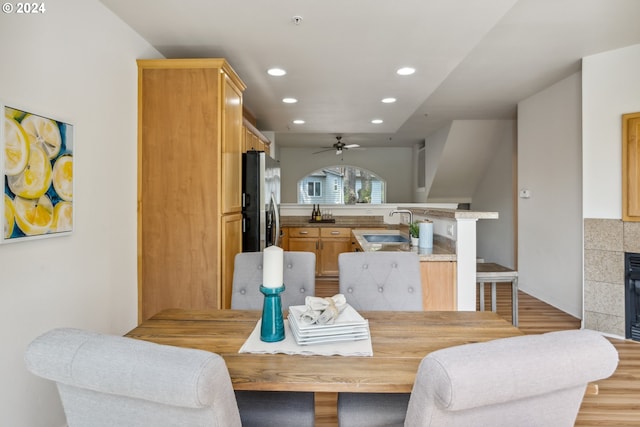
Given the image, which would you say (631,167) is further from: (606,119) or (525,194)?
(525,194)

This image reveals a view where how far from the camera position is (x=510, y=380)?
720 mm

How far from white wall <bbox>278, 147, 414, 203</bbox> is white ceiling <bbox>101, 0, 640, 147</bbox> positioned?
492 centimetres

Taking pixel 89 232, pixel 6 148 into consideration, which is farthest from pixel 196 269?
pixel 6 148

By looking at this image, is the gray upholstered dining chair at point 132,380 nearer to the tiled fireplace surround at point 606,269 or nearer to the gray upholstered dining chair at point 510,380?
the gray upholstered dining chair at point 510,380

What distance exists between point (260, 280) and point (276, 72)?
214 cm

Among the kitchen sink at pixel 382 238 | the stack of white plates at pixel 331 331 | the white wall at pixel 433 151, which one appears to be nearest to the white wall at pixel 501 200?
the white wall at pixel 433 151

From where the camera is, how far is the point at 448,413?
0.76 metres

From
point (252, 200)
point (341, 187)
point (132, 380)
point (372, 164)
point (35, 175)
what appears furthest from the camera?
point (341, 187)

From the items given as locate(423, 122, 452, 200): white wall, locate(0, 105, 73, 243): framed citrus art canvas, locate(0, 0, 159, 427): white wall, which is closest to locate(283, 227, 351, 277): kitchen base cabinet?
locate(423, 122, 452, 200): white wall

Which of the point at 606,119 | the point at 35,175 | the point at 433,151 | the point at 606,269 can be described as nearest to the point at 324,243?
the point at 433,151

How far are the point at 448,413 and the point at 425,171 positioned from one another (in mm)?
7753

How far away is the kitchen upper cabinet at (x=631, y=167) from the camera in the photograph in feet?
10.4

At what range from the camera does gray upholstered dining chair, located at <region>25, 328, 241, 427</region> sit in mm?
684

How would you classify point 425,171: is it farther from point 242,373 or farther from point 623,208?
point 242,373
